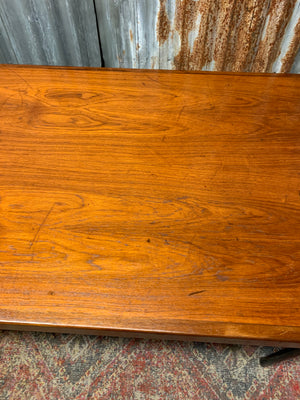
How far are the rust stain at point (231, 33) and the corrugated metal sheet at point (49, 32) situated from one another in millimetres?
312

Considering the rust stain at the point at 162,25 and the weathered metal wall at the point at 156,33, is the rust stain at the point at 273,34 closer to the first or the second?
the weathered metal wall at the point at 156,33

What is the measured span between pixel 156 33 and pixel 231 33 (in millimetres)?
313

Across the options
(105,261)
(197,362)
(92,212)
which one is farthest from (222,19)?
(197,362)

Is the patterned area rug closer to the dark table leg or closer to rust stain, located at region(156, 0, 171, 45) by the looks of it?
the dark table leg

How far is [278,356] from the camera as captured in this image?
897 millimetres

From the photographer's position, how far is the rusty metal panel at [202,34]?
4.06ft

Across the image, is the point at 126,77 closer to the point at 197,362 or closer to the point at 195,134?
the point at 195,134

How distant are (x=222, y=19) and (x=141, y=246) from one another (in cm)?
106

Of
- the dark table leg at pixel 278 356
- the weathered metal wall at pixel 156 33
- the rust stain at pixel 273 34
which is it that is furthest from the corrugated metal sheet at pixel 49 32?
the dark table leg at pixel 278 356

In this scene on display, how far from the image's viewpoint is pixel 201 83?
3.33 feet

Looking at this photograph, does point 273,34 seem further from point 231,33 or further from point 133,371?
point 133,371

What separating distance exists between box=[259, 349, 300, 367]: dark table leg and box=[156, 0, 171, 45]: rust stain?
1239 mm

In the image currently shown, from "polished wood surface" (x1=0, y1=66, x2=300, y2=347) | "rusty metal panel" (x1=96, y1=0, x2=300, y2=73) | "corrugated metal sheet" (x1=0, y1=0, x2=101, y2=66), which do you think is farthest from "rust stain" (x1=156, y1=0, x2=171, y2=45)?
"polished wood surface" (x1=0, y1=66, x2=300, y2=347)

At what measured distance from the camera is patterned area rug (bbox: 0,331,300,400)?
0.94 metres
